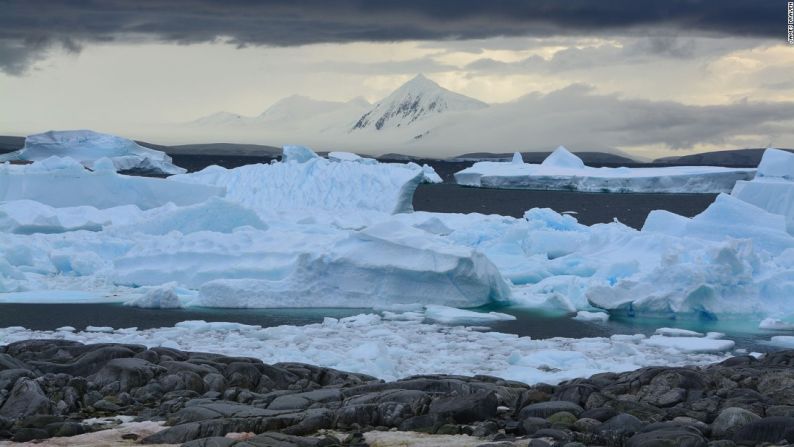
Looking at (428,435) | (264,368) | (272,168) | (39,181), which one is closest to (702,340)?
(264,368)

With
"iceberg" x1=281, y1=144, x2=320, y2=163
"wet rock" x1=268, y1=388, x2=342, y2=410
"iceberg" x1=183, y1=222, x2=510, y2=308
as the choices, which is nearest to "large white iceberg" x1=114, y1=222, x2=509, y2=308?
"iceberg" x1=183, y1=222, x2=510, y2=308

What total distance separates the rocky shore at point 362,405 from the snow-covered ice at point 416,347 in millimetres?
1247

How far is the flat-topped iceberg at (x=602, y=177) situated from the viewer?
4738cm

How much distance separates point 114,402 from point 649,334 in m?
8.05

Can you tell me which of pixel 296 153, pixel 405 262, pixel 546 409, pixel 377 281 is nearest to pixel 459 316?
pixel 405 262

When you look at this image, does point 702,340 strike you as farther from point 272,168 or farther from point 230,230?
point 272,168

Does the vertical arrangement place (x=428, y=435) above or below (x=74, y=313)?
above

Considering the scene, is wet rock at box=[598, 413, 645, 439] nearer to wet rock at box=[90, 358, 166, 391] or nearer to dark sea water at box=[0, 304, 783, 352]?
wet rock at box=[90, 358, 166, 391]

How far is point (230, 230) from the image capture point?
68.0ft

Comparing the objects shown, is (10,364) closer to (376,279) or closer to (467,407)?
(467,407)

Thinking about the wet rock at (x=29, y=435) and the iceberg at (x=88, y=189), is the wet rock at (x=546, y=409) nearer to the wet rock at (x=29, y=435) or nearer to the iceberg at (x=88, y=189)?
the wet rock at (x=29, y=435)

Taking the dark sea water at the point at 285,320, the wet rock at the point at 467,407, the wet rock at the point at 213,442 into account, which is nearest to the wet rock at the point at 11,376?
the wet rock at the point at 213,442

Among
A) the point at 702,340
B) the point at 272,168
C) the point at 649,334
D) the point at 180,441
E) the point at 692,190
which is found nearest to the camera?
the point at 180,441

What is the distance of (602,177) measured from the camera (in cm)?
4988
